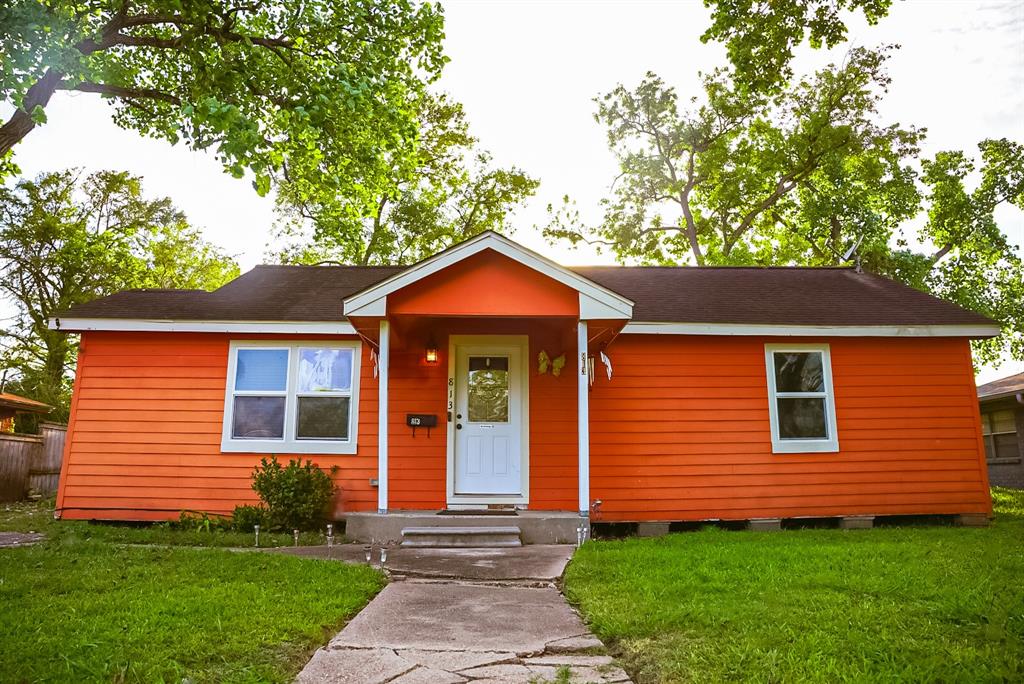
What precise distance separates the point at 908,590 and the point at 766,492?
4.58 metres

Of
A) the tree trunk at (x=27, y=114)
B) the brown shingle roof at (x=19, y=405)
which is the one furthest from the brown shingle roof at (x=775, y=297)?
the brown shingle roof at (x=19, y=405)

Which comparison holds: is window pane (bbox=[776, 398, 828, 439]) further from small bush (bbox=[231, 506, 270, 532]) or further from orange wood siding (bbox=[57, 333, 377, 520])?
small bush (bbox=[231, 506, 270, 532])

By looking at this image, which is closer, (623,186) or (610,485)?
(610,485)

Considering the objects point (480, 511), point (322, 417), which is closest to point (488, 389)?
point (480, 511)

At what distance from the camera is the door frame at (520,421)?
8.66 m

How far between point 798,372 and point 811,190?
A: 15.4 meters

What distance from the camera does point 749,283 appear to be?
35.3ft

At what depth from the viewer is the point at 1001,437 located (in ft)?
53.6

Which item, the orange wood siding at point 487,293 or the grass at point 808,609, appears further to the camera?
the orange wood siding at point 487,293

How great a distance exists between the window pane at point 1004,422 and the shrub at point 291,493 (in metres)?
16.4

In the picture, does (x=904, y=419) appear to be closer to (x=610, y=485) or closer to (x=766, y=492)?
(x=766, y=492)

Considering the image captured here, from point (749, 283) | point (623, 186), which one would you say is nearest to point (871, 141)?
point (623, 186)

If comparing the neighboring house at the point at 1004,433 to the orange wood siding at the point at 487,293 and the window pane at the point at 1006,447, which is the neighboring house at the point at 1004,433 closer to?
the window pane at the point at 1006,447

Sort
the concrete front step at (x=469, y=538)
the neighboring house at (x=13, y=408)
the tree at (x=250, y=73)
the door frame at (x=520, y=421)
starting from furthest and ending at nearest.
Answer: the neighboring house at (x=13, y=408) → the door frame at (x=520, y=421) → the concrete front step at (x=469, y=538) → the tree at (x=250, y=73)
